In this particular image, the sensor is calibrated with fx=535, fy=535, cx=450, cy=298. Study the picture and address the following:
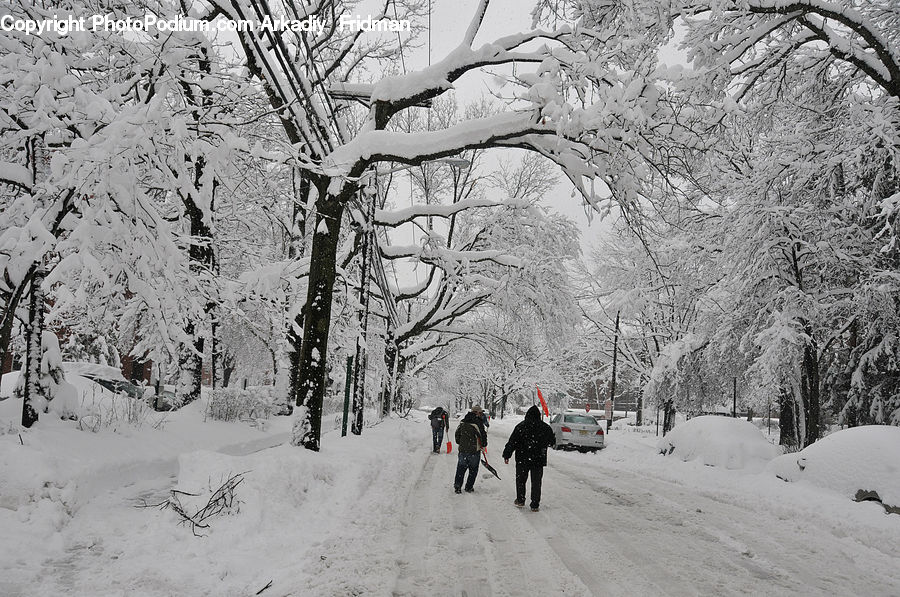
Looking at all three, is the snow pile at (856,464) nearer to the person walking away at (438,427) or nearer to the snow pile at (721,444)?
the snow pile at (721,444)

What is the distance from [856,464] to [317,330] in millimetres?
9921

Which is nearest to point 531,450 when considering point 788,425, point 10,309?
point 10,309

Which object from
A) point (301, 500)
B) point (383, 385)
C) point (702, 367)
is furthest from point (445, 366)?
point (301, 500)

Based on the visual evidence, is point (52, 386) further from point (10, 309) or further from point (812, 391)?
point (812, 391)

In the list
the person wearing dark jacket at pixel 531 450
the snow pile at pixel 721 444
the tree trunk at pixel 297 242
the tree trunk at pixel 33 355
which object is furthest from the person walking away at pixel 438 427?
the tree trunk at pixel 33 355

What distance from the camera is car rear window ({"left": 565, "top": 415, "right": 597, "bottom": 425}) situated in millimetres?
21234

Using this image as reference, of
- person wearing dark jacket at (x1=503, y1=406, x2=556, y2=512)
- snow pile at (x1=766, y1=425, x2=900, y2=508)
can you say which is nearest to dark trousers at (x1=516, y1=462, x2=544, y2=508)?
person wearing dark jacket at (x1=503, y1=406, x2=556, y2=512)

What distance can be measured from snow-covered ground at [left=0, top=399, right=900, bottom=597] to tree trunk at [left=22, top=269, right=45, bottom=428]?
0.27 metres

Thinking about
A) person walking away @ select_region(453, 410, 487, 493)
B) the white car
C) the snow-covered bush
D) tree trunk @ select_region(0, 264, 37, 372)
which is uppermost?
tree trunk @ select_region(0, 264, 37, 372)

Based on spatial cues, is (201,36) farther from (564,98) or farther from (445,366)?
(445,366)

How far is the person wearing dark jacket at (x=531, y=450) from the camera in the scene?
890 cm

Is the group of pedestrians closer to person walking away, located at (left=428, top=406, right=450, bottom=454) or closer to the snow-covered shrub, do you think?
the snow-covered shrub

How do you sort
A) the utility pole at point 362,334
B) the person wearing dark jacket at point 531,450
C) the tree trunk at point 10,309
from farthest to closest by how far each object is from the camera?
the utility pole at point 362,334, the person wearing dark jacket at point 531,450, the tree trunk at point 10,309

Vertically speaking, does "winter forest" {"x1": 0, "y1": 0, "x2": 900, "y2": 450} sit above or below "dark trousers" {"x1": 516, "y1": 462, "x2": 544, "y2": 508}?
above
